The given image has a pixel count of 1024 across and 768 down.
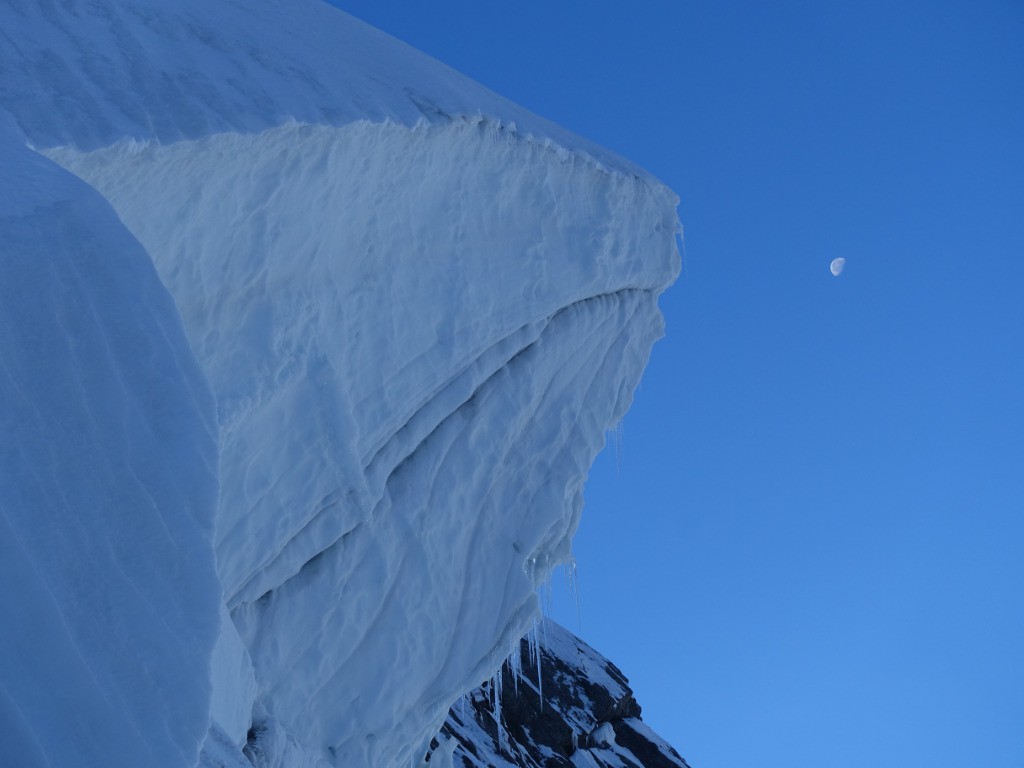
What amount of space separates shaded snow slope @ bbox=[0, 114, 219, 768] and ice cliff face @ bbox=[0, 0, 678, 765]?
0.68 metres

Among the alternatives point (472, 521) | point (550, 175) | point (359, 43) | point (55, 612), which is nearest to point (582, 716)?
point (472, 521)

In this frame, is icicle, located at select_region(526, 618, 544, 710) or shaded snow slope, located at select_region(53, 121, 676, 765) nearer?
shaded snow slope, located at select_region(53, 121, 676, 765)

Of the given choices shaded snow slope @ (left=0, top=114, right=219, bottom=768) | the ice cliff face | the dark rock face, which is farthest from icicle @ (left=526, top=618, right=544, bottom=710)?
shaded snow slope @ (left=0, top=114, right=219, bottom=768)

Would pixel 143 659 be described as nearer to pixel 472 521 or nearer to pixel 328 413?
pixel 328 413

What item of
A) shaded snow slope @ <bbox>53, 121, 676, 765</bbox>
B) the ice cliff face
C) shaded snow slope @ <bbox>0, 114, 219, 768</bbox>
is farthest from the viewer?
shaded snow slope @ <bbox>53, 121, 676, 765</bbox>

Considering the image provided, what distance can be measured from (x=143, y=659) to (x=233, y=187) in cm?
323

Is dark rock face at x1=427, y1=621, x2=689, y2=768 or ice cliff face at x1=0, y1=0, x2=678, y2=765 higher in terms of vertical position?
dark rock face at x1=427, y1=621, x2=689, y2=768

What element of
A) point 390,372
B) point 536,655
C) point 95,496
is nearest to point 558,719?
point 536,655

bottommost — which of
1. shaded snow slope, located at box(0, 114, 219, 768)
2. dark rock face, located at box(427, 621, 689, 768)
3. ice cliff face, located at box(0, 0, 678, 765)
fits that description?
shaded snow slope, located at box(0, 114, 219, 768)

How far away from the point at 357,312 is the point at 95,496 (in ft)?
12.8

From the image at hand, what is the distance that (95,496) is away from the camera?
198cm

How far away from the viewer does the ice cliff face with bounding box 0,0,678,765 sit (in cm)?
419

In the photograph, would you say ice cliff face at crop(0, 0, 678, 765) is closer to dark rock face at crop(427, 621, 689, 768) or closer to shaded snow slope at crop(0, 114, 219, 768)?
shaded snow slope at crop(0, 114, 219, 768)

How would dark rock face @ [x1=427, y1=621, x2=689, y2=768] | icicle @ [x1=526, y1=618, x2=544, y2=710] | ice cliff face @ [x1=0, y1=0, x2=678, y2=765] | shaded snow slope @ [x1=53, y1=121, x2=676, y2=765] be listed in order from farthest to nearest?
dark rock face @ [x1=427, y1=621, x2=689, y2=768] → icicle @ [x1=526, y1=618, x2=544, y2=710] → shaded snow slope @ [x1=53, y1=121, x2=676, y2=765] → ice cliff face @ [x1=0, y1=0, x2=678, y2=765]
